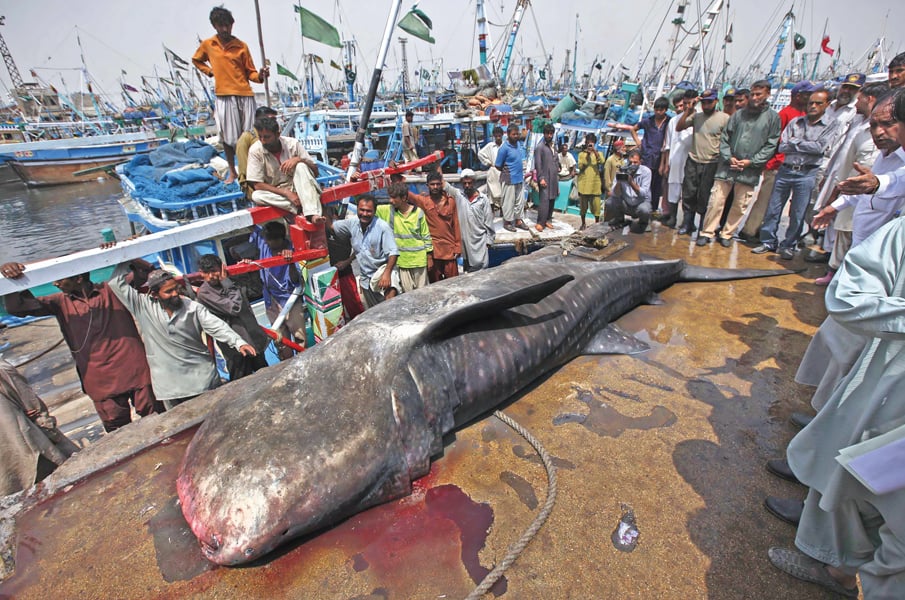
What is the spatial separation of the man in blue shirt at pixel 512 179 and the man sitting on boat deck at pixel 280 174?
228 inches

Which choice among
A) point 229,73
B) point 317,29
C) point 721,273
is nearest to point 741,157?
point 721,273

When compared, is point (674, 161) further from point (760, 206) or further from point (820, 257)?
point (820, 257)

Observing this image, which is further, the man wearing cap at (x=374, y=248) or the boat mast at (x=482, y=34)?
the boat mast at (x=482, y=34)

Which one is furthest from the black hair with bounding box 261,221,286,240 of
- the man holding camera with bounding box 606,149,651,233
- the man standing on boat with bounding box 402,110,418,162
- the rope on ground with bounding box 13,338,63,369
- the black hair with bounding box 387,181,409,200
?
the man standing on boat with bounding box 402,110,418,162

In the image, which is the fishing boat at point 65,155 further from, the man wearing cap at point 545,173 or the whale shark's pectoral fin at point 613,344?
the whale shark's pectoral fin at point 613,344

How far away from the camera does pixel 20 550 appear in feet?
7.64

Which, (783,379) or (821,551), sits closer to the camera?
(821,551)

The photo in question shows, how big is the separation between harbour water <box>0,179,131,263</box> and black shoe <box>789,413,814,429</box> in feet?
75.2

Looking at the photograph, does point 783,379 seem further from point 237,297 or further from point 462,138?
point 462,138

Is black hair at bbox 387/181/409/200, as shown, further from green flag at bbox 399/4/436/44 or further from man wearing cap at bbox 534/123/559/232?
green flag at bbox 399/4/436/44

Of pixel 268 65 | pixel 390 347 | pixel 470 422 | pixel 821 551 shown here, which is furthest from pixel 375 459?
pixel 268 65

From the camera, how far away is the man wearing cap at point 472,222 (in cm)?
691

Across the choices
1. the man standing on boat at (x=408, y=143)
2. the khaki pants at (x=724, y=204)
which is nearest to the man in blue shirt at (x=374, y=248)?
the khaki pants at (x=724, y=204)

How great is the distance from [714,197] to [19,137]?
183 ft
